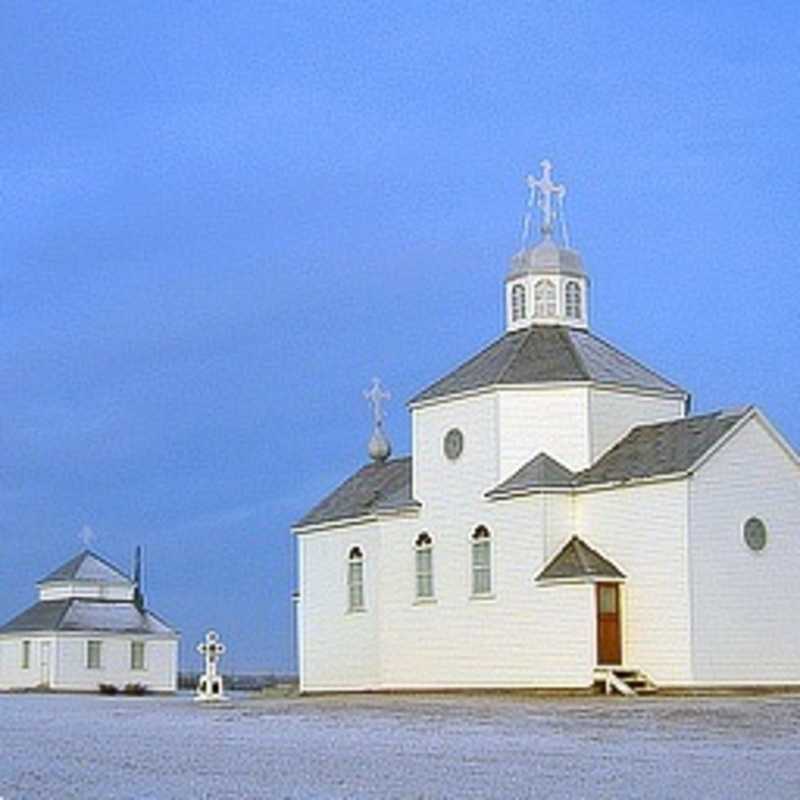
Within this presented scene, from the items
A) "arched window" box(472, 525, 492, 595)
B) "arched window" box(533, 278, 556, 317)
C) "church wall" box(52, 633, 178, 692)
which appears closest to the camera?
"arched window" box(472, 525, 492, 595)

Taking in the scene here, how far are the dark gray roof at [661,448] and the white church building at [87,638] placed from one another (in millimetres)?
35675

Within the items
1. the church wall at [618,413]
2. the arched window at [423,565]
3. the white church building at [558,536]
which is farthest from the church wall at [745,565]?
the arched window at [423,565]

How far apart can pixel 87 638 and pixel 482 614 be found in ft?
111

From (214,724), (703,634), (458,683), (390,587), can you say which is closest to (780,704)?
(703,634)

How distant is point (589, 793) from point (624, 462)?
26193 mm

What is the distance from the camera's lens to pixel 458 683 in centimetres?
4088

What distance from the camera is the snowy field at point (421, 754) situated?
13414mm

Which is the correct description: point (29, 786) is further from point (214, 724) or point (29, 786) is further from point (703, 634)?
point (703, 634)

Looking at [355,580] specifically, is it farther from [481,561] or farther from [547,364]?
[547,364]

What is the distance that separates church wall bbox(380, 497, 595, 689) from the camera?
37.9 meters

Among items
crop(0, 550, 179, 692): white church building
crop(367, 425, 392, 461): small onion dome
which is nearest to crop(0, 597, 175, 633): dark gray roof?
crop(0, 550, 179, 692): white church building

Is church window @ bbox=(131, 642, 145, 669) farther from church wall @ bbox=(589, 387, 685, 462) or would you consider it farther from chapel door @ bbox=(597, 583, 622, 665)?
chapel door @ bbox=(597, 583, 622, 665)

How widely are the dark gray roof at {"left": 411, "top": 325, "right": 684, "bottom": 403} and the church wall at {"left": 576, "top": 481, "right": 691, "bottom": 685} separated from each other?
12.5 feet

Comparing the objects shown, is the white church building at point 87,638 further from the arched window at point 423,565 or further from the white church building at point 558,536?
the arched window at point 423,565
